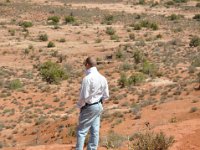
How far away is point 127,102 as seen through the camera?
66.3ft

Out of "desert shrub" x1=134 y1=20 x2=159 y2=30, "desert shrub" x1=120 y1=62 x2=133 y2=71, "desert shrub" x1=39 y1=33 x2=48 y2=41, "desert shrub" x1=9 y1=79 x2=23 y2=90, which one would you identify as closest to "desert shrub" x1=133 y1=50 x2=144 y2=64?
"desert shrub" x1=120 y1=62 x2=133 y2=71

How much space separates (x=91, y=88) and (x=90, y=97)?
0.46ft

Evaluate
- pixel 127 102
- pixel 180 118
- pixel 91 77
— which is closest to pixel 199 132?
pixel 91 77

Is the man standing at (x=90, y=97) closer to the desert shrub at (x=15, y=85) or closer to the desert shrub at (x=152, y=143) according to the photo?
the desert shrub at (x=152, y=143)

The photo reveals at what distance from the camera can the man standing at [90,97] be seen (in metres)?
6.97

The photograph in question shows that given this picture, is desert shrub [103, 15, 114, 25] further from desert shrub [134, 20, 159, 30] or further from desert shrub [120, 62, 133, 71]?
desert shrub [120, 62, 133, 71]

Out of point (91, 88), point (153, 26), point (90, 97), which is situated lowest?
point (153, 26)

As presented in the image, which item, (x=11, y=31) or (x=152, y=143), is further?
(x=11, y=31)

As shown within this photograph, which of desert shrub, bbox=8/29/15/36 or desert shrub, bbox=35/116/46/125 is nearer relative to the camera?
desert shrub, bbox=35/116/46/125

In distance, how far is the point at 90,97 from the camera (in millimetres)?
6984

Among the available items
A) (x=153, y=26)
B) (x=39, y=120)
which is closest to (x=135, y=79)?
(x=39, y=120)

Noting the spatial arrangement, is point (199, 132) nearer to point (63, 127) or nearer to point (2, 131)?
point (63, 127)

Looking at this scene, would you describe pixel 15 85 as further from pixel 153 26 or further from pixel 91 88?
pixel 153 26

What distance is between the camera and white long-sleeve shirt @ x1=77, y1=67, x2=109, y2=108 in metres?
6.96
